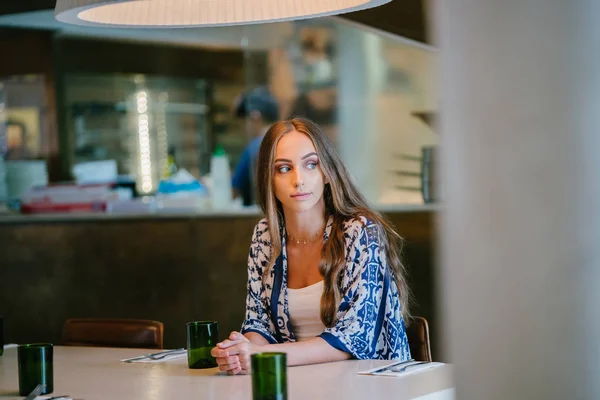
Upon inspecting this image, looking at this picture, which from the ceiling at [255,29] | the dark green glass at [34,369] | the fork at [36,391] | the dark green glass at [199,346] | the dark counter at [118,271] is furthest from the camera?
the dark counter at [118,271]

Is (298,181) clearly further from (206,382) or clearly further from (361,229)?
(206,382)

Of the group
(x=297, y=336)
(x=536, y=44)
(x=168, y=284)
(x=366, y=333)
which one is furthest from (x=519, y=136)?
(x=168, y=284)

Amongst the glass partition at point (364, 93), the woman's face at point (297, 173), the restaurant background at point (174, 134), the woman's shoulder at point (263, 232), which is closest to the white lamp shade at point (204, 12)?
the woman's face at point (297, 173)

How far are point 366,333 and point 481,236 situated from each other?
5.96 feet

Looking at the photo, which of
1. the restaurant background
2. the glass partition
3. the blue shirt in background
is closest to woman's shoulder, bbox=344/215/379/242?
the restaurant background

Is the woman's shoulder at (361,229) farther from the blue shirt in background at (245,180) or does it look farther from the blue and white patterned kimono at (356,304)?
the blue shirt in background at (245,180)

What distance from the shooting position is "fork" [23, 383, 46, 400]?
170 centimetres

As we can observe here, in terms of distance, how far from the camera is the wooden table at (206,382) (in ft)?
5.60

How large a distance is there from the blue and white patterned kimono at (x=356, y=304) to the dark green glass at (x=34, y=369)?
2.17 feet

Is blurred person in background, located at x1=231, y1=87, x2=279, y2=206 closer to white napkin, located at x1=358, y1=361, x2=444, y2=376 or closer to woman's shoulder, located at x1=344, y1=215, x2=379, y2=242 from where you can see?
woman's shoulder, located at x1=344, y1=215, x2=379, y2=242

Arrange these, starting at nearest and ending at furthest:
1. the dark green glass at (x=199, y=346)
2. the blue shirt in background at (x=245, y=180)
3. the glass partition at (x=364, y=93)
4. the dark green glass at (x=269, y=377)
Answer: the dark green glass at (x=269, y=377)
the dark green glass at (x=199, y=346)
the glass partition at (x=364, y=93)
the blue shirt in background at (x=245, y=180)

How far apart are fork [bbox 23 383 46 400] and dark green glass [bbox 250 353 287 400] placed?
1.58 feet

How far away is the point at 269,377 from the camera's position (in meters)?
1.49

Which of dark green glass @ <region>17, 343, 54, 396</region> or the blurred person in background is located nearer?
dark green glass @ <region>17, 343, 54, 396</region>
